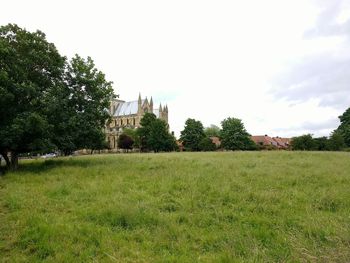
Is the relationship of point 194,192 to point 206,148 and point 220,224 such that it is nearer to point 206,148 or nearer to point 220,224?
point 220,224

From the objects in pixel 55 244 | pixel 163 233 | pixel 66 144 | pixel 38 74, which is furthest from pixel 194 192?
pixel 38 74

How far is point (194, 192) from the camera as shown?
42.0 feet

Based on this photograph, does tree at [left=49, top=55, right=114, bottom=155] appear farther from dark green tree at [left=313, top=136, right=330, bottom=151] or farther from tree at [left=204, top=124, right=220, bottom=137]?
tree at [left=204, top=124, right=220, bottom=137]

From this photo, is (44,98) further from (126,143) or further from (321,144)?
(126,143)

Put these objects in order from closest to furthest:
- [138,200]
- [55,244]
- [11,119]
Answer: [55,244], [138,200], [11,119]

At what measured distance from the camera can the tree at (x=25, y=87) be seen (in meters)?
20.2

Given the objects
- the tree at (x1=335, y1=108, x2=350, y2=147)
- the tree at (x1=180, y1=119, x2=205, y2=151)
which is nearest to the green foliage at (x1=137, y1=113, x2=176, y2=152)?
the tree at (x1=180, y1=119, x2=205, y2=151)

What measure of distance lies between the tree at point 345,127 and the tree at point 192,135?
110 feet

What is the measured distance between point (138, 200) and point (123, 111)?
139977mm

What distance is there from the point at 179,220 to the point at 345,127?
250 ft

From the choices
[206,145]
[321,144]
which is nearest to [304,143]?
[321,144]

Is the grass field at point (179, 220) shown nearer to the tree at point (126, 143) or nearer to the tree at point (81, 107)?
the tree at point (81, 107)

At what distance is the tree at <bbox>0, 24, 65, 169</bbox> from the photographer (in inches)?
795

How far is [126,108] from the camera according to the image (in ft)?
492
